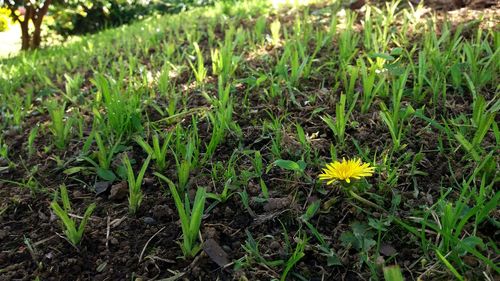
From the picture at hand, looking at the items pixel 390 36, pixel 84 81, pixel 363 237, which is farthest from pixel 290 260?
pixel 84 81

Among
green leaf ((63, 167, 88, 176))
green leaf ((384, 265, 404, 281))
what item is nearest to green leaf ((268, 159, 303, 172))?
green leaf ((384, 265, 404, 281))

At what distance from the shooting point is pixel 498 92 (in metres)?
1.67

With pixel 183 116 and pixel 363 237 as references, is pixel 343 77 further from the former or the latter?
pixel 363 237

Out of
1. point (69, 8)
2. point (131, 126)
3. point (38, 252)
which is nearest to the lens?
point (38, 252)

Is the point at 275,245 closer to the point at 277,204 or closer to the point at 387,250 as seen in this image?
the point at 277,204

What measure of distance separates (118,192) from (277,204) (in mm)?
536

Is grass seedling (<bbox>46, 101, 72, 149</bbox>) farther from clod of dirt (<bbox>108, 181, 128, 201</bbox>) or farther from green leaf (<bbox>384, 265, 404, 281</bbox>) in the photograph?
green leaf (<bbox>384, 265, 404, 281</bbox>)

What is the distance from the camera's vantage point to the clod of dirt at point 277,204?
1304 millimetres

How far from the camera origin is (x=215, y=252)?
3.92 feet

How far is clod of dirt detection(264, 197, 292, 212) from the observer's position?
1.30 metres

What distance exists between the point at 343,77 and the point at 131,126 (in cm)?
90

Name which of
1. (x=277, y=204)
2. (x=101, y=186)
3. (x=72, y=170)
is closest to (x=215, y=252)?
(x=277, y=204)

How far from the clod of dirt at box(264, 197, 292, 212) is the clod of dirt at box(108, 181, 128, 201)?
49 cm

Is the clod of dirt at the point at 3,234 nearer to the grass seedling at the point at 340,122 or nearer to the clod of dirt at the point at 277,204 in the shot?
the clod of dirt at the point at 277,204
